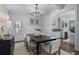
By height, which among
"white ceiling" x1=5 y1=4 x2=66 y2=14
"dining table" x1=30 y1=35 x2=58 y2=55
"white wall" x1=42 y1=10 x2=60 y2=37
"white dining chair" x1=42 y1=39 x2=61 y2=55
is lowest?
"white dining chair" x1=42 y1=39 x2=61 y2=55

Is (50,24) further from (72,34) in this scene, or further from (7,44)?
(7,44)

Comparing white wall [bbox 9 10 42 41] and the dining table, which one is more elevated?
white wall [bbox 9 10 42 41]

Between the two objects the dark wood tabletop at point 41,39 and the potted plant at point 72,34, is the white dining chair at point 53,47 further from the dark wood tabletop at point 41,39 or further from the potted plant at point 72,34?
the potted plant at point 72,34

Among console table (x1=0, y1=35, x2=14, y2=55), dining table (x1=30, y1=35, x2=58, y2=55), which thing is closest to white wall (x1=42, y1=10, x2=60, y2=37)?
dining table (x1=30, y1=35, x2=58, y2=55)

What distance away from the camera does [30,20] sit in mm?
2033

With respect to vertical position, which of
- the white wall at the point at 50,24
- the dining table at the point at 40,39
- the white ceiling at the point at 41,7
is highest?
the white ceiling at the point at 41,7

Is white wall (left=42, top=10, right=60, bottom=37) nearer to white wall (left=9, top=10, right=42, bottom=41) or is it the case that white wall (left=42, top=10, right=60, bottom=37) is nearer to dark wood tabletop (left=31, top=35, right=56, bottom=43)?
dark wood tabletop (left=31, top=35, right=56, bottom=43)

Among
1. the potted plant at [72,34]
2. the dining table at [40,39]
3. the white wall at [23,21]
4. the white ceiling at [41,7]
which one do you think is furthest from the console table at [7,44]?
the potted plant at [72,34]

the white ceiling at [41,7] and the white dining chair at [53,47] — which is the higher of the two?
the white ceiling at [41,7]

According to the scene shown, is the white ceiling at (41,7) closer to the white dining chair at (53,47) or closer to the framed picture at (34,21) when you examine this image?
the framed picture at (34,21)

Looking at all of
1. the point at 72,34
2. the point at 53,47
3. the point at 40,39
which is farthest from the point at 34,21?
the point at 72,34
